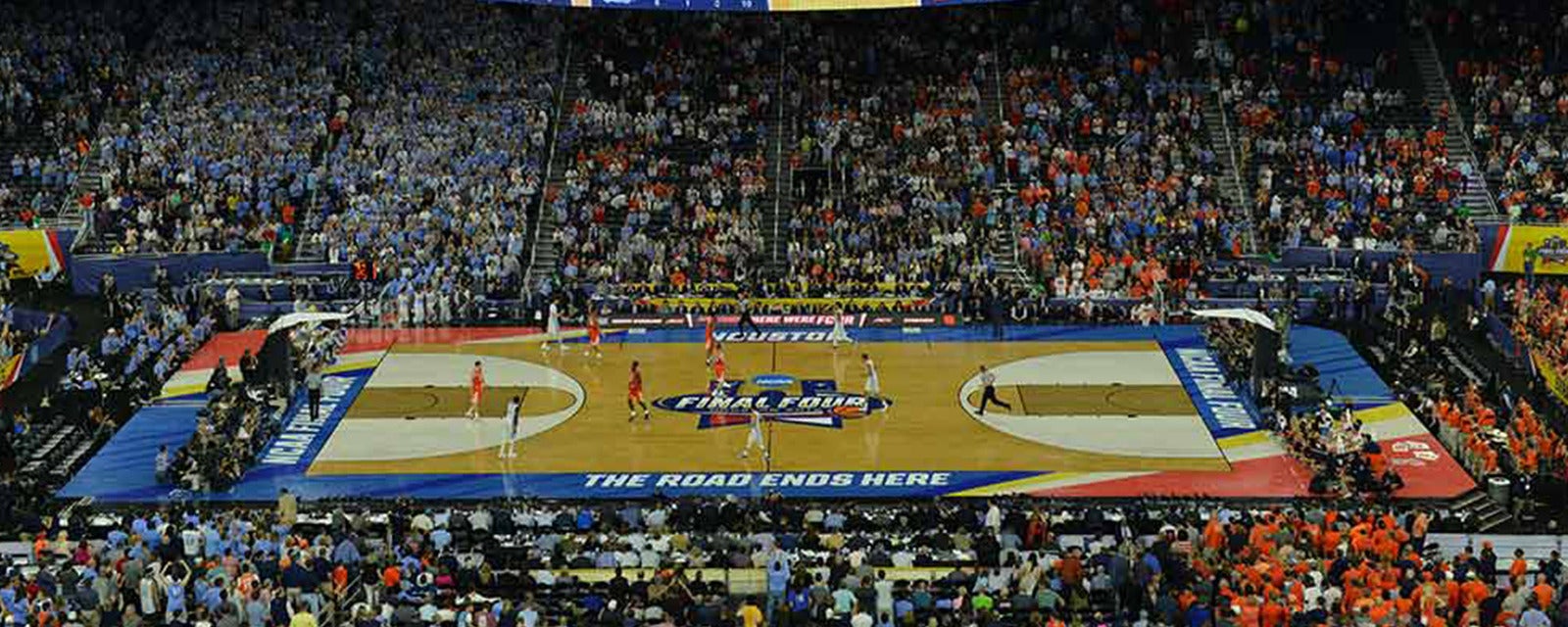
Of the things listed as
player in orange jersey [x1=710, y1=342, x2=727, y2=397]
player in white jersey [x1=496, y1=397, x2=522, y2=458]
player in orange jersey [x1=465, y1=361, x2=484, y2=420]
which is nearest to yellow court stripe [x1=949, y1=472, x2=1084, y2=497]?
player in orange jersey [x1=710, y1=342, x2=727, y2=397]

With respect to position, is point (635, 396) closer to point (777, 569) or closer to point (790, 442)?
point (790, 442)

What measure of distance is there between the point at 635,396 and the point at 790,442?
11.7 ft

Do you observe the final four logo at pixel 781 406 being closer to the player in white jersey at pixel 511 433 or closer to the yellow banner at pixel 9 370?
the player in white jersey at pixel 511 433

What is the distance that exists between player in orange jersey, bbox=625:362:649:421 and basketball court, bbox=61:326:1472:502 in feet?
0.81

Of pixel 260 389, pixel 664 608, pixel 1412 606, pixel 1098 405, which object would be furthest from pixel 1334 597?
pixel 260 389

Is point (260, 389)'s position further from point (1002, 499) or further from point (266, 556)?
point (1002, 499)

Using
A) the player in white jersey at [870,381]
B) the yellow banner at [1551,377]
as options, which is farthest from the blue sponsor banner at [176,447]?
the yellow banner at [1551,377]

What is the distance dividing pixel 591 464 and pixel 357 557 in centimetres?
862

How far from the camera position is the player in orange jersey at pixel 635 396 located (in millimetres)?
45562

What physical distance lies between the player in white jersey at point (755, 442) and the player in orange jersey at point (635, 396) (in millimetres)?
2690

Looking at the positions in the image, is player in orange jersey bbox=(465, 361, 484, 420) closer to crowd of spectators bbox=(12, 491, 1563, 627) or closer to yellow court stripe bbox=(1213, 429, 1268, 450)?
crowd of spectators bbox=(12, 491, 1563, 627)

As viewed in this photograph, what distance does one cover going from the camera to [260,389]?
47812 millimetres

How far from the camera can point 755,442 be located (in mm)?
44094

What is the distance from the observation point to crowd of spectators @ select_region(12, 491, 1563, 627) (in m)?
33.2
